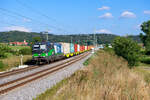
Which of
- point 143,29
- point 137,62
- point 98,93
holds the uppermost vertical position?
point 143,29

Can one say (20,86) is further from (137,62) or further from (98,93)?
(137,62)

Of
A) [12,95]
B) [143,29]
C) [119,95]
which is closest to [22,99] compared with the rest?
[12,95]

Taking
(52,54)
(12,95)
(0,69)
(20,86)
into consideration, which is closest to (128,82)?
(12,95)

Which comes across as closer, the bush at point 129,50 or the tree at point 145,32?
the bush at point 129,50

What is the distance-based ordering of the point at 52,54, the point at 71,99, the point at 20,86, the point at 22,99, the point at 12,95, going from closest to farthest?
the point at 71,99, the point at 22,99, the point at 12,95, the point at 20,86, the point at 52,54

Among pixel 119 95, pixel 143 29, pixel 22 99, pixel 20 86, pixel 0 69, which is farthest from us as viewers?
pixel 143 29

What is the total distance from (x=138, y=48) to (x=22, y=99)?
79.4 ft

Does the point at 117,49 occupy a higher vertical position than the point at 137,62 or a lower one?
higher

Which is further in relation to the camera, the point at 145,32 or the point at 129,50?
the point at 145,32

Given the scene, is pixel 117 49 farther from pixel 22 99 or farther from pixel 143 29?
pixel 143 29

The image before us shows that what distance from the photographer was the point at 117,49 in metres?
30.8

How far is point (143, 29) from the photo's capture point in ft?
277

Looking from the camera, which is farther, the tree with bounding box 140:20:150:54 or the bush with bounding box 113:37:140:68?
the tree with bounding box 140:20:150:54

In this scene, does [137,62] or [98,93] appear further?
[137,62]
